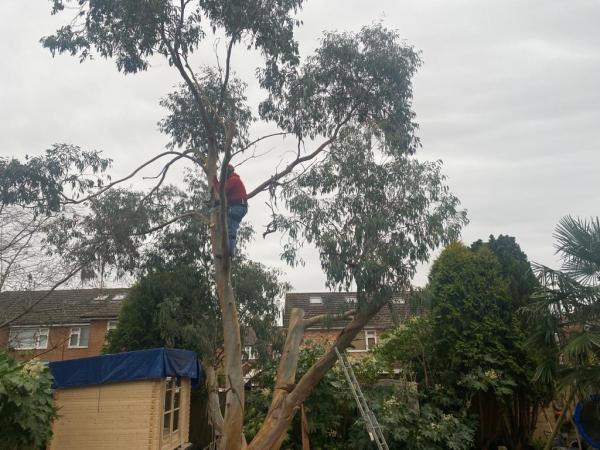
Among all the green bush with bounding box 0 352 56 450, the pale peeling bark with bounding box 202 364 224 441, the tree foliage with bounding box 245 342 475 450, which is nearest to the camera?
the green bush with bounding box 0 352 56 450

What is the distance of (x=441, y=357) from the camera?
12.1m

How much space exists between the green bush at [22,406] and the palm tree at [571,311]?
7.98 meters

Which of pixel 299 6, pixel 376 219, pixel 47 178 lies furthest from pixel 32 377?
pixel 299 6

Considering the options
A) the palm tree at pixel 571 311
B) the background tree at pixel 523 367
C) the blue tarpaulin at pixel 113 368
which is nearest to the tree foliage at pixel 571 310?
the palm tree at pixel 571 311

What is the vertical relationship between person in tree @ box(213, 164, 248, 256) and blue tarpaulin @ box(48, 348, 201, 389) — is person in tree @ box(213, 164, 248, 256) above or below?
above

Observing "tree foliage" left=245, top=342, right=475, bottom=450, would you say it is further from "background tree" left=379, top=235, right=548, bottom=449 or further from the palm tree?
the palm tree

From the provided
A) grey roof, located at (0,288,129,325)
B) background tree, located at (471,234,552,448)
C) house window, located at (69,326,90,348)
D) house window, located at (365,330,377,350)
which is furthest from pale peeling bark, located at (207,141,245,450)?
house window, located at (69,326,90,348)

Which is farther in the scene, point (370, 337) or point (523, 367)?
point (370, 337)

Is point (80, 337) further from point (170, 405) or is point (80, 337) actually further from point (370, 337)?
point (170, 405)

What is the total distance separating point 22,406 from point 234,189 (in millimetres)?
4496

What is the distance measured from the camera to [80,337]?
2544 cm

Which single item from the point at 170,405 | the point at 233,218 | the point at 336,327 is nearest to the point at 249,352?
the point at 170,405

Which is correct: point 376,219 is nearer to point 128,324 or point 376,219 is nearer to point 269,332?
point 269,332

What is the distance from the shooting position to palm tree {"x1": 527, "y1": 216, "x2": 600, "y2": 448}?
26.8 feet
